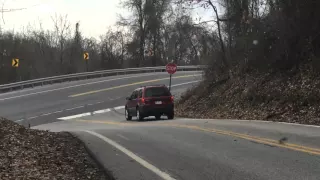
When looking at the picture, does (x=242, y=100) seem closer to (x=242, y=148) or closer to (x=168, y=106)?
(x=168, y=106)

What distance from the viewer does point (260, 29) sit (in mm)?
23922

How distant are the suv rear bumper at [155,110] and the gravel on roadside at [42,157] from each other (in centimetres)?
1072

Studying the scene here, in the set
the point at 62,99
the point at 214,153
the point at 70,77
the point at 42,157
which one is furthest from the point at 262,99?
the point at 70,77

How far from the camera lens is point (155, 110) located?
23406mm

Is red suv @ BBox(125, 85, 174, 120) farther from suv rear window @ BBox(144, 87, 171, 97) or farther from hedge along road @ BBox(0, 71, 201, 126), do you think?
hedge along road @ BBox(0, 71, 201, 126)

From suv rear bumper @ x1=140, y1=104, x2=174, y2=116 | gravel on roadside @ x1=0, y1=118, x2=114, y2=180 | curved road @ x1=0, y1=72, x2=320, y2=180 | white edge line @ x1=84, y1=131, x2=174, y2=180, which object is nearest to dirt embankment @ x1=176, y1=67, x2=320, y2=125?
suv rear bumper @ x1=140, y1=104, x2=174, y2=116

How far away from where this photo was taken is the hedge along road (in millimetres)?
30745

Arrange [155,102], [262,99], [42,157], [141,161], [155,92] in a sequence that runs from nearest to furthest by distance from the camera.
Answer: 1. [141,161]
2. [42,157]
3. [262,99]
4. [155,102]
5. [155,92]

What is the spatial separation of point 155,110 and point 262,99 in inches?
229

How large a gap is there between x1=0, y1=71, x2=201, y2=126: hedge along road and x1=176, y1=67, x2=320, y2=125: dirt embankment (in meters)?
8.92

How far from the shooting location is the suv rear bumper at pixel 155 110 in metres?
23.4

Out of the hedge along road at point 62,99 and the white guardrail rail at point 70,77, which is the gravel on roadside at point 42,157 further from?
the white guardrail rail at point 70,77

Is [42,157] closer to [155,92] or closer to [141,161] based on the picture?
[141,161]

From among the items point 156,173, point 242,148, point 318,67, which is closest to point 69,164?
point 156,173
